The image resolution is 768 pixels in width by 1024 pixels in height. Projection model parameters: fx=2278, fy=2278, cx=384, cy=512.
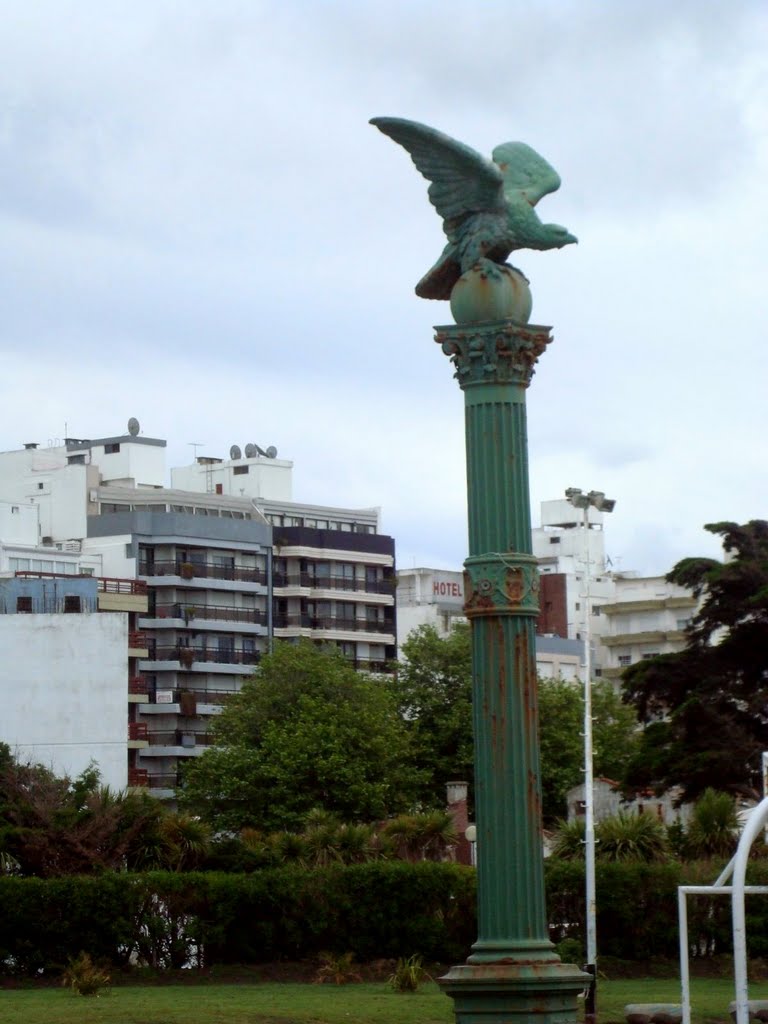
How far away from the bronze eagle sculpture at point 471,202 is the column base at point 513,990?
5.16 metres

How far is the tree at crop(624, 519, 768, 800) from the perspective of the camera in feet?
193

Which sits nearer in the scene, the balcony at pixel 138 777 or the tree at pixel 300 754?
the tree at pixel 300 754

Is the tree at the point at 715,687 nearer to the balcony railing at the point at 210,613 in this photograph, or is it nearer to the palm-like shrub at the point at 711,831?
the palm-like shrub at the point at 711,831

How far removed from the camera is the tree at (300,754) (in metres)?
80.6

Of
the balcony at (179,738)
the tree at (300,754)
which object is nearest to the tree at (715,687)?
the tree at (300,754)

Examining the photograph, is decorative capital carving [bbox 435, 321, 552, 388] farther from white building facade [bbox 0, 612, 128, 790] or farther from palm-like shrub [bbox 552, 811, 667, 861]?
white building facade [bbox 0, 612, 128, 790]

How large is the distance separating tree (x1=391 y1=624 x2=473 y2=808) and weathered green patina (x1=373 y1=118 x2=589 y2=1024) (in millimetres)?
75035

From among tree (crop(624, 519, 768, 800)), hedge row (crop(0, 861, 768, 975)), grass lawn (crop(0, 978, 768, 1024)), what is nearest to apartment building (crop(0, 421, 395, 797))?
tree (crop(624, 519, 768, 800))

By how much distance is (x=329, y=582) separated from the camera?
130 m

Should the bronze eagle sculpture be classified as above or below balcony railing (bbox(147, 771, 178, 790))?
above

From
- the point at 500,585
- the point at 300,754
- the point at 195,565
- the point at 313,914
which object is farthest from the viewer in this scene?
the point at 195,565

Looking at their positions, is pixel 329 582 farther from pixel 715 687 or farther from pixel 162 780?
pixel 715 687

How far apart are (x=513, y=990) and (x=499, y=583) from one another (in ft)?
9.38

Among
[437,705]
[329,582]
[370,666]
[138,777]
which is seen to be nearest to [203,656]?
[370,666]
